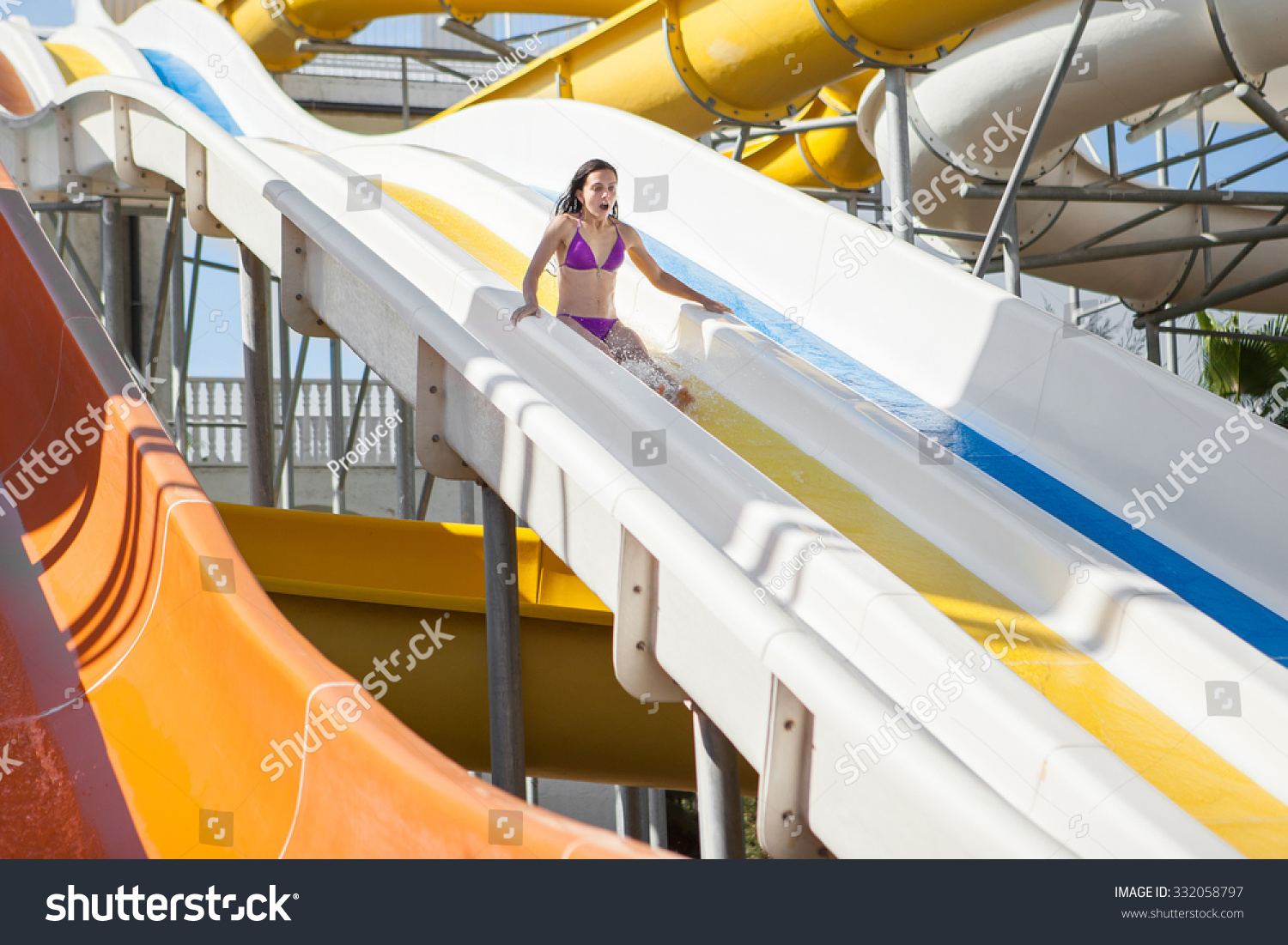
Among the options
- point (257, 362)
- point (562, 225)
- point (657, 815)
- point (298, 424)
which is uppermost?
point (562, 225)

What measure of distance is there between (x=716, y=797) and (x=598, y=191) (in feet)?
7.05

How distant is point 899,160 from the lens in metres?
5.05

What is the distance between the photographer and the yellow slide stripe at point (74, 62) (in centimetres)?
798

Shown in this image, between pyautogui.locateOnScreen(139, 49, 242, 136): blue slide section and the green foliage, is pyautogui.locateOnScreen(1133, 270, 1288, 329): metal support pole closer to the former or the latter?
the green foliage

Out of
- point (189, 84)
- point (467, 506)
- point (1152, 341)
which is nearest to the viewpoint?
point (189, 84)

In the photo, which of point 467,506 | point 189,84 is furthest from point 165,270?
point 467,506

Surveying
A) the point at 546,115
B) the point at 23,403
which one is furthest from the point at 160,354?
the point at 23,403

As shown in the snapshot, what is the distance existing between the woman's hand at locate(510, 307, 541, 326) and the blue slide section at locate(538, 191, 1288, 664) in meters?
1.02

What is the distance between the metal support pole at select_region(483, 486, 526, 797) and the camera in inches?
161

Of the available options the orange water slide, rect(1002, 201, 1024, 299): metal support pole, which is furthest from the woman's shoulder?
rect(1002, 201, 1024, 299): metal support pole

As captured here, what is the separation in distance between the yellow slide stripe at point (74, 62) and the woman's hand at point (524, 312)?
18.3ft

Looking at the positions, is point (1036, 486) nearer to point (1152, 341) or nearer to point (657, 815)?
point (657, 815)
